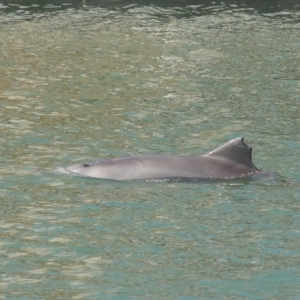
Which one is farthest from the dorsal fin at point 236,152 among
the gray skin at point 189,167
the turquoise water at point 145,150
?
the turquoise water at point 145,150

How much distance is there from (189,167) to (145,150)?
2295 millimetres

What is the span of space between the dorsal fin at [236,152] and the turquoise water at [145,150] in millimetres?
446

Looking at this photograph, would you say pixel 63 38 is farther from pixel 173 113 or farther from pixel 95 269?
pixel 95 269

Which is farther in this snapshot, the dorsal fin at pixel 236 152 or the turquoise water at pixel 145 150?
the dorsal fin at pixel 236 152

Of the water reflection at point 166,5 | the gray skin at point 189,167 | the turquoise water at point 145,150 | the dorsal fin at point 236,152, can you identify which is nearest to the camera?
the turquoise water at point 145,150

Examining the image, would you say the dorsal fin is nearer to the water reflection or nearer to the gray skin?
the gray skin

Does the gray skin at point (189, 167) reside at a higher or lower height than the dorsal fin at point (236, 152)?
lower

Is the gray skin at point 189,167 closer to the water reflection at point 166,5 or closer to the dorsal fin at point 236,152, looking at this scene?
the dorsal fin at point 236,152

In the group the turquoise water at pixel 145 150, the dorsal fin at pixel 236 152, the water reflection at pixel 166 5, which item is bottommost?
the water reflection at pixel 166 5

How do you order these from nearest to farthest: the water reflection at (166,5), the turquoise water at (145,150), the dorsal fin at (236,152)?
1. the turquoise water at (145,150)
2. the dorsal fin at (236,152)
3. the water reflection at (166,5)

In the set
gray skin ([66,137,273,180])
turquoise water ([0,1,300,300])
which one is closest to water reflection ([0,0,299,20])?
turquoise water ([0,1,300,300])

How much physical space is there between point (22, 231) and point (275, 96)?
10.9 m

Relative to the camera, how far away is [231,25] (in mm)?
33562

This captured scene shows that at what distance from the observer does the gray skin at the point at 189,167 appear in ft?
49.4
